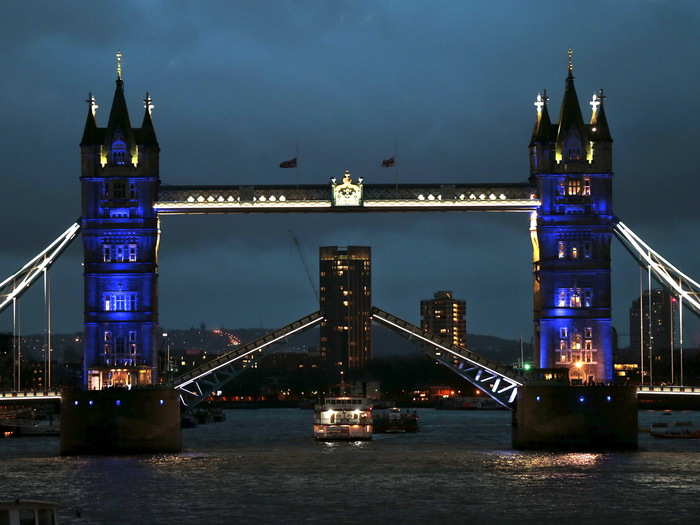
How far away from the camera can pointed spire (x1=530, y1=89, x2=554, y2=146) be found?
343ft

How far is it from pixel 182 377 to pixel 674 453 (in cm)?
2904

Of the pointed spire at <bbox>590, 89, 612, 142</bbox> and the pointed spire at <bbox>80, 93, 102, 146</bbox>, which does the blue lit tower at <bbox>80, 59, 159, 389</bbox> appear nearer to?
the pointed spire at <bbox>80, 93, 102, 146</bbox>

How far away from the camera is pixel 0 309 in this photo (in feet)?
338

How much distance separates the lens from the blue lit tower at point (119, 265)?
340ft

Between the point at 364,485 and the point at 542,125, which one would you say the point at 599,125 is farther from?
the point at 364,485

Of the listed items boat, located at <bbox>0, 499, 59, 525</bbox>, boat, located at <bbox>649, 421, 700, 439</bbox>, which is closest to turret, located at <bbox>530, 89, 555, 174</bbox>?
boat, located at <bbox>649, 421, 700, 439</bbox>

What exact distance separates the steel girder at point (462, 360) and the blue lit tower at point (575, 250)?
7.93 ft

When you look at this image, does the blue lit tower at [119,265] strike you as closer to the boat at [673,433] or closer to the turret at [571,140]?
the turret at [571,140]

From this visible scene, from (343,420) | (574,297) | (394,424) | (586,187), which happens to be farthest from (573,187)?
(394,424)

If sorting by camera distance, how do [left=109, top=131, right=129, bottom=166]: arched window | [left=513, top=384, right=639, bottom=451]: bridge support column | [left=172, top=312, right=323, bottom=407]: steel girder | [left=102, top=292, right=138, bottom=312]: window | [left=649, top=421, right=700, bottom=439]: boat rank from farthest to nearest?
[left=649, top=421, right=700, bottom=439]: boat
[left=172, top=312, right=323, bottom=407]: steel girder
[left=109, top=131, right=129, bottom=166]: arched window
[left=102, top=292, right=138, bottom=312]: window
[left=513, top=384, right=639, bottom=451]: bridge support column

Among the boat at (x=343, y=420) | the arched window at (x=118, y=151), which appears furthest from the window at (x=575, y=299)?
the arched window at (x=118, y=151)

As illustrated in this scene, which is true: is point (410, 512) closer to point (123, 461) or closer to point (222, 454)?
point (123, 461)

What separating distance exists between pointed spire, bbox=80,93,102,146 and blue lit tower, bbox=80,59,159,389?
142 cm

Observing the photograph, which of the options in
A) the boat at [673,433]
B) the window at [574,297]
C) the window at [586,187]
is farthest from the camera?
the boat at [673,433]
